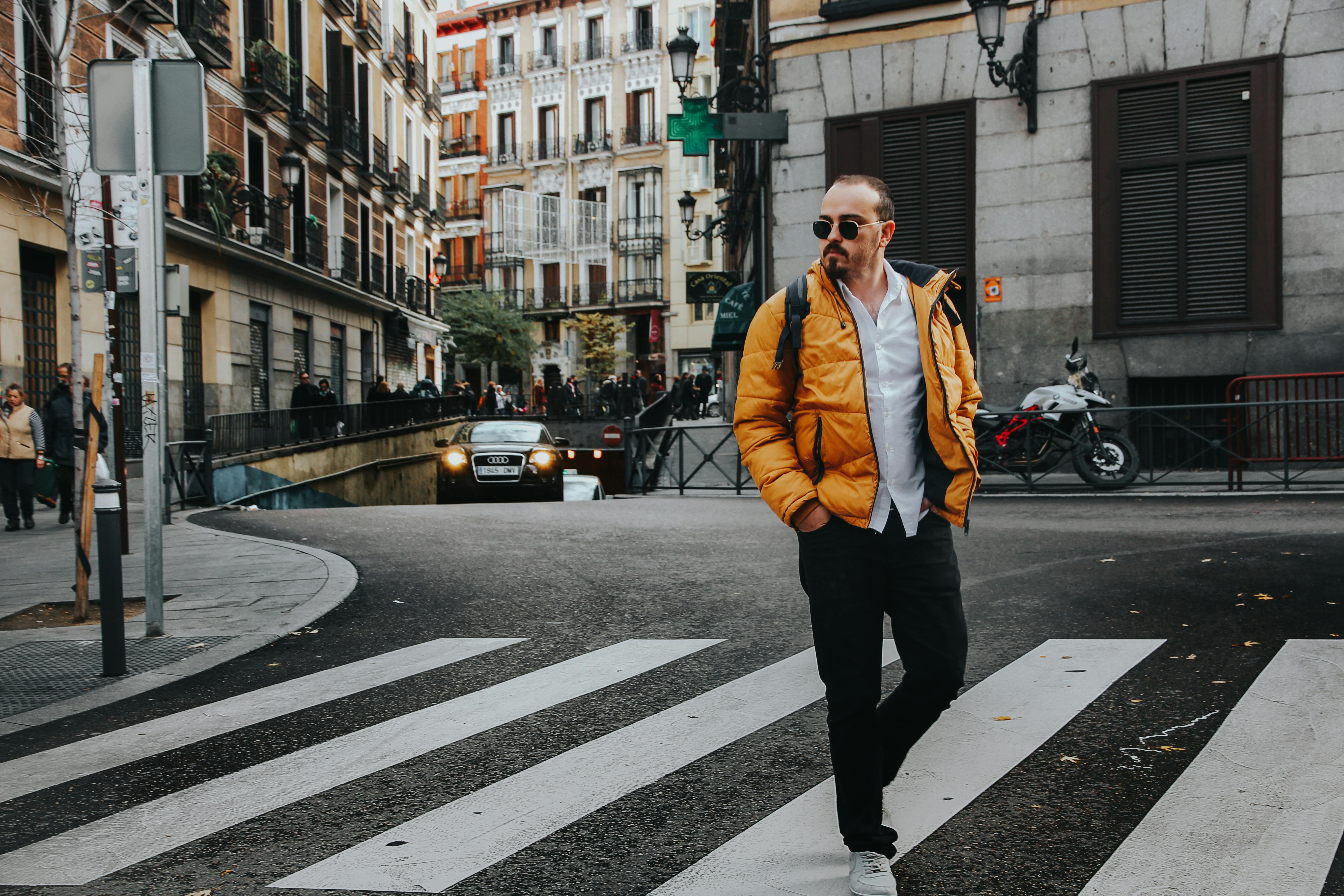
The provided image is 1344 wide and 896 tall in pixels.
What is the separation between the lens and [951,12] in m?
16.7

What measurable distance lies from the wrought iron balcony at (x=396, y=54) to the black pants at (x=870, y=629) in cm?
3682

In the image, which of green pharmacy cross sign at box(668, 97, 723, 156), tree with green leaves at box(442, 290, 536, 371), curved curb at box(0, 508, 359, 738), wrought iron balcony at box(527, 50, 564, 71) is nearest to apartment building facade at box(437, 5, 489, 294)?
wrought iron balcony at box(527, 50, 564, 71)

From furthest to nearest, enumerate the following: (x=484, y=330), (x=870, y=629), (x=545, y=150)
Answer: (x=545, y=150)
(x=484, y=330)
(x=870, y=629)

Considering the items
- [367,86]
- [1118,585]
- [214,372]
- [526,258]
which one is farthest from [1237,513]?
[526,258]

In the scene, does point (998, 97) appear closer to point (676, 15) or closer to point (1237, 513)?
point (1237, 513)

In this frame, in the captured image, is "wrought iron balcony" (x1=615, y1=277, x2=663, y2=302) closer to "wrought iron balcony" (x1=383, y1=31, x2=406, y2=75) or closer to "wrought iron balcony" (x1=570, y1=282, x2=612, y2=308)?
"wrought iron balcony" (x1=570, y1=282, x2=612, y2=308)

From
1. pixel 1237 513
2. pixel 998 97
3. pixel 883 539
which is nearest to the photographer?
pixel 883 539

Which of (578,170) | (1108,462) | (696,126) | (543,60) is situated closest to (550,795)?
(1108,462)

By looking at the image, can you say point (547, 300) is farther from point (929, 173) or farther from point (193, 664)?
point (193, 664)

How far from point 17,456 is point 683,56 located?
11.4 metres

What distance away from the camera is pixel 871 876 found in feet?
9.25

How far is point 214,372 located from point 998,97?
16.4 m

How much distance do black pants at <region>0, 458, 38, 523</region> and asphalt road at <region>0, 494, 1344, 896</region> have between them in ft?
16.9

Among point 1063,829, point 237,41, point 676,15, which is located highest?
point 676,15
